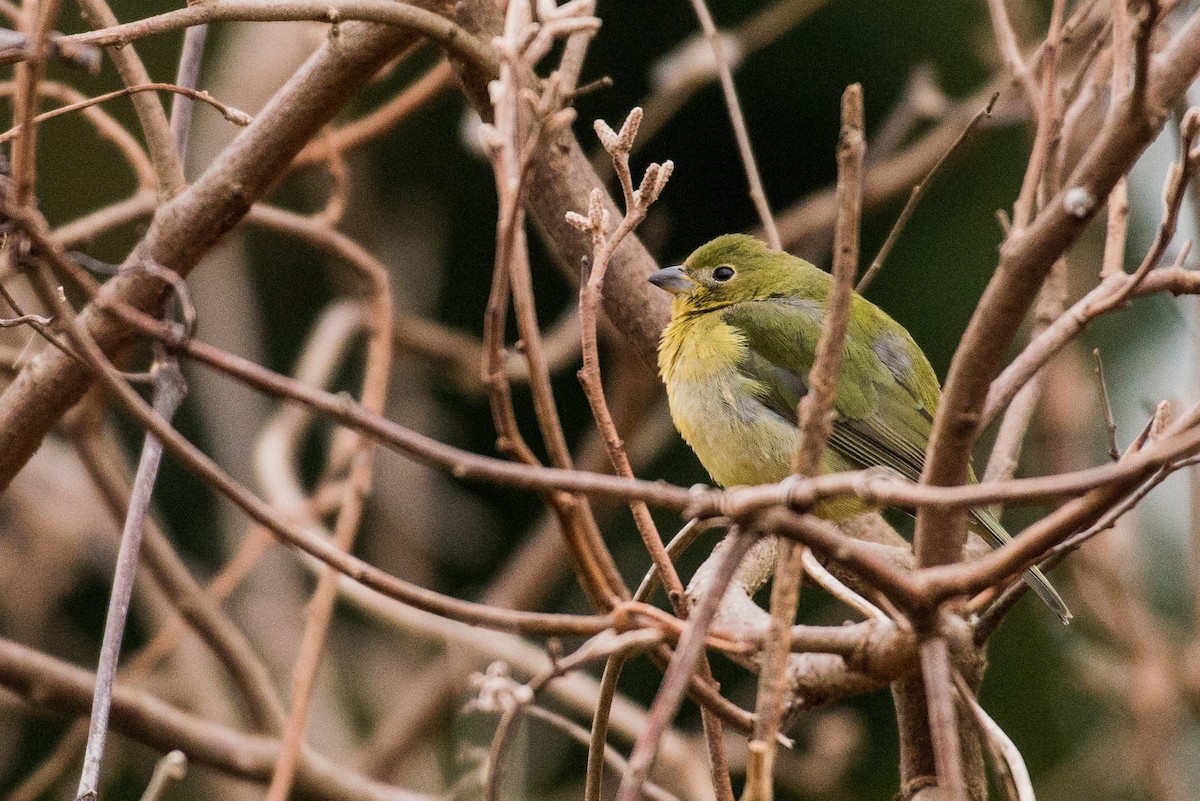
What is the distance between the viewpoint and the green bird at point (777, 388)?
11.9 feet

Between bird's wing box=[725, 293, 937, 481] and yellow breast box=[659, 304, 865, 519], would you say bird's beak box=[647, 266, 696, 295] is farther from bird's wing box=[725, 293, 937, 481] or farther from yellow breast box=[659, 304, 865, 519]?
bird's wing box=[725, 293, 937, 481]

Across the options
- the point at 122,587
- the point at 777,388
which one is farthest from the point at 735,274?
the point at 122,587

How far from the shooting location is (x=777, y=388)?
3.69 meters

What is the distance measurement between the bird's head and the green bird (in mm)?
70

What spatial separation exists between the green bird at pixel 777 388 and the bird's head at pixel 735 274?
0.07 meters

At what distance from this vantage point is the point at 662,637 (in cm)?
131

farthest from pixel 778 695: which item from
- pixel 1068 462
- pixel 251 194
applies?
pixel 1068 462

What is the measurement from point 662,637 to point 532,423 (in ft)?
15.9

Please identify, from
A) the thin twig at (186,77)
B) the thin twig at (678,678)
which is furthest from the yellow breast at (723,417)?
the thin twig at (678,678)

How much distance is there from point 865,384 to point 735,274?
23.4 inches

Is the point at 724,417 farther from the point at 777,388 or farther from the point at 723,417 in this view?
the point at 777,388

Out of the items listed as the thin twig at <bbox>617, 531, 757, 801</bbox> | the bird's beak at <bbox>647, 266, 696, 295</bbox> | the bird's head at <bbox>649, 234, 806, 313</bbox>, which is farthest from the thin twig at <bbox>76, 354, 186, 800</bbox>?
the bird's head at <bbox>649, 234, 806, 313</bbox>

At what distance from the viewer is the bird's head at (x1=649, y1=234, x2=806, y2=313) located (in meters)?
4.00

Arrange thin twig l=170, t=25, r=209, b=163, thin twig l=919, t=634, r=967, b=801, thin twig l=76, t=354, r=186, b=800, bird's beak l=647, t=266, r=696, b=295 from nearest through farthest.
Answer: thin twig l=919, t=634, r=967, b=801 → thin twig l=76, t=354, r=186, b=800 → thin twig l=170, t=25, r=209, b=163 → bird's beak l=647, t=266, r=696, b=295
